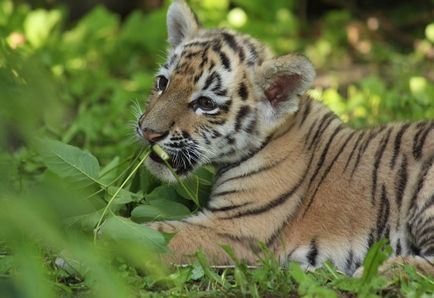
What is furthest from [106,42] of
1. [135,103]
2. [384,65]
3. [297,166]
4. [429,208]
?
[429,208]

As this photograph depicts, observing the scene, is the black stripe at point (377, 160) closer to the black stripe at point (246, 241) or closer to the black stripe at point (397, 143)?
the black stripe at point (397, 143)

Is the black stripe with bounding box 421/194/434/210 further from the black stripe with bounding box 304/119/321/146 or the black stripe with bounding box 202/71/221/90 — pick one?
the black stripe with bounding box 202/71/221/90

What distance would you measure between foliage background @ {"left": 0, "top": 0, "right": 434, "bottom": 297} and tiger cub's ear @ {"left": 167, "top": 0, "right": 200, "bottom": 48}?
48 centimetres

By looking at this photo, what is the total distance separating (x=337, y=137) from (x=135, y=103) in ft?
3.57

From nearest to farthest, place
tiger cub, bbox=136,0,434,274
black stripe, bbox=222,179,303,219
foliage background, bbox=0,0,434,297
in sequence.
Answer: foliage background, bbox=0,0,434,297
tiger cub, bbox=136,0,434,274
black stripe, bbox=222,179,303,219

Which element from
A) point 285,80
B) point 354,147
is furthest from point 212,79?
point 354,147

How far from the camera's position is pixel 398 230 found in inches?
148

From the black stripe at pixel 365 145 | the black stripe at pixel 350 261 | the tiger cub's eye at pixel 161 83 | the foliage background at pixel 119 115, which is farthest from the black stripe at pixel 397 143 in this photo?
the tiger cub's eye at pixel 161 83

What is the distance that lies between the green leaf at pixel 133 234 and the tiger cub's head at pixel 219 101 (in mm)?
553

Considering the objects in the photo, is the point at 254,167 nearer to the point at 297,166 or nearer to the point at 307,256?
the point at 297,166

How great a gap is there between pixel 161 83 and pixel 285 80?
637 millimetres

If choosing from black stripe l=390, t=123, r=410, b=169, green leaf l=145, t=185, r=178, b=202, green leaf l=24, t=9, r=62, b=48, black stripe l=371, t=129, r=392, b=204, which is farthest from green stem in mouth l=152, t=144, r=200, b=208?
green leaf l=24, t=9, r=62, b=48

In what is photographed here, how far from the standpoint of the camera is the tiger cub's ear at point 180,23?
4.39 meters

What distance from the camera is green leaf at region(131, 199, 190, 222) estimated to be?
3950mm
